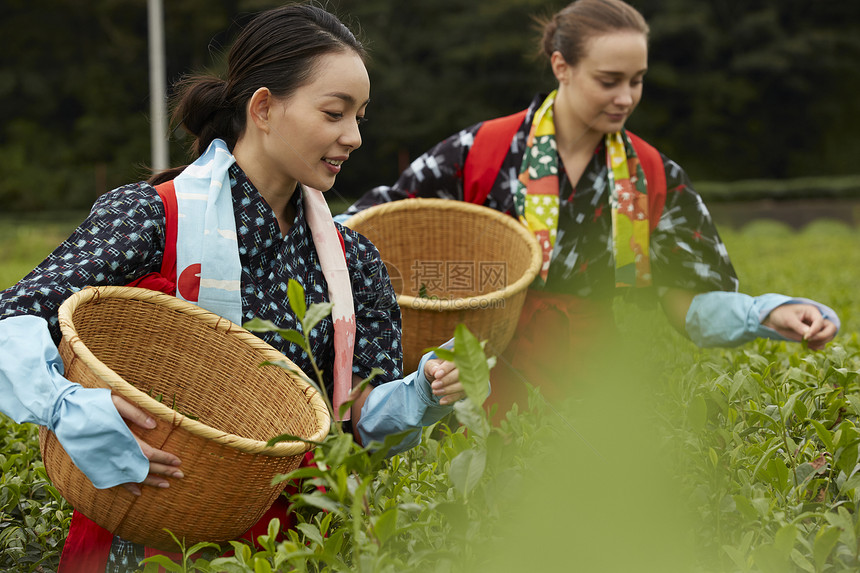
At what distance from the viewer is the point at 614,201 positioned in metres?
2.89

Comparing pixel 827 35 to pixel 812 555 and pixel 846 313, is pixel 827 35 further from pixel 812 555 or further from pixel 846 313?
pixel 812 555

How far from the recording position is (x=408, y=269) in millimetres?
3018

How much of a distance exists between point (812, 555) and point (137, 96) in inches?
961

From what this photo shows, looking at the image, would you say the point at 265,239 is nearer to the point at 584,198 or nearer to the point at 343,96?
the point at 343,96

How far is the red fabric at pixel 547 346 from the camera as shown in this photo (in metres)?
2.81

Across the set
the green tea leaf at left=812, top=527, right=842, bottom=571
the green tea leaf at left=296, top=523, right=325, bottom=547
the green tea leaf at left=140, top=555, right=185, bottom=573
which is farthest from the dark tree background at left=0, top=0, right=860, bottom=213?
the green tea leaf at left=812, top=527, right=842, bottom=571

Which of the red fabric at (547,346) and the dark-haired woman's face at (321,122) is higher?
the dark-haired woman's face at (321,122)

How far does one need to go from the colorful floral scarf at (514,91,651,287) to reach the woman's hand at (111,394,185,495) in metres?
1.72

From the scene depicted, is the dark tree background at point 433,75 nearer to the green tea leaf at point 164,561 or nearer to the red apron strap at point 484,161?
the red apron strap at point 484,161

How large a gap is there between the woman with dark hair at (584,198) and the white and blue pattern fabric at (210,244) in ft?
3.60

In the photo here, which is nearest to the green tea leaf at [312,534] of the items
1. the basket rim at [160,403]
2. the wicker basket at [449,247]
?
the basket rim at [160,403]

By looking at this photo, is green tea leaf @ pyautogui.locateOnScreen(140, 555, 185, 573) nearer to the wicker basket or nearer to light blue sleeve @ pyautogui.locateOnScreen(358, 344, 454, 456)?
light blue sleeve @ pyautogui.locateOnScreen(358, 344, 454, 456)

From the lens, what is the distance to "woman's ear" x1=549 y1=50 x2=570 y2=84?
9.70 ft

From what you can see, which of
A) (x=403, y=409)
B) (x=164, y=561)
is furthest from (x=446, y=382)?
(x=164, y=561)
